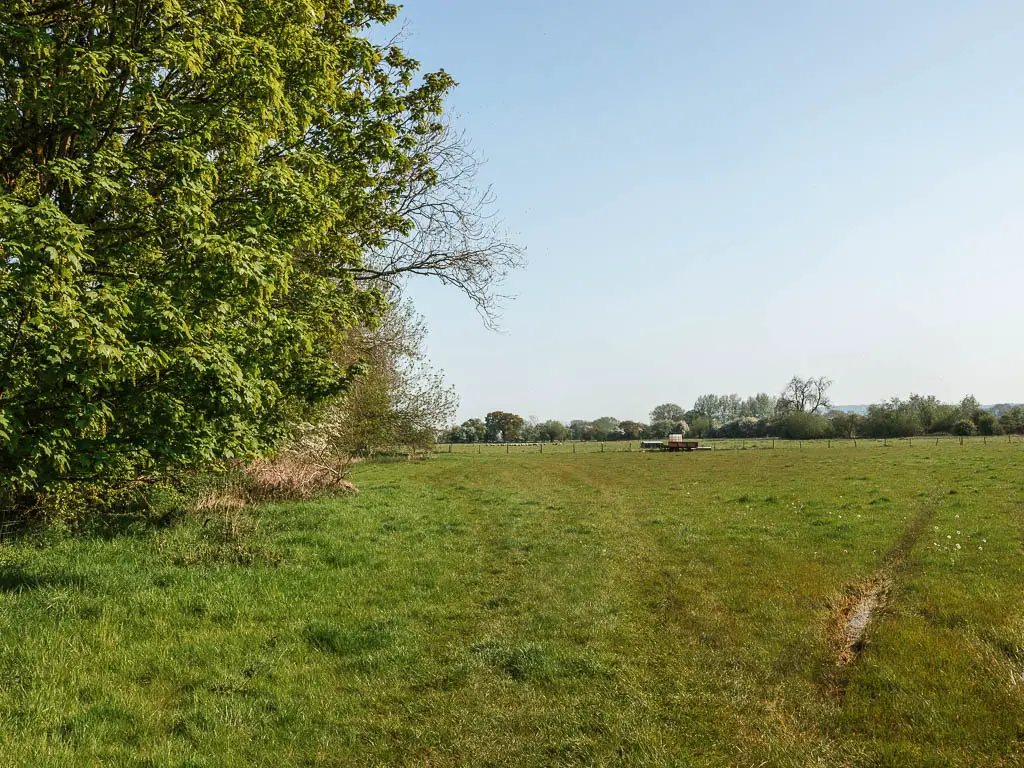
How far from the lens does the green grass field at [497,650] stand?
568 cm

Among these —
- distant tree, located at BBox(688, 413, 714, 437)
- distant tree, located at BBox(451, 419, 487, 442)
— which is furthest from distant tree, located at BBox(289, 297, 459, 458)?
distant tree, located at BBox(688, 413, 714, 437)

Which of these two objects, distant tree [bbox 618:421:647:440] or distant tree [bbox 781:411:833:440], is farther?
distant tree [bbox 618:421:647:440]

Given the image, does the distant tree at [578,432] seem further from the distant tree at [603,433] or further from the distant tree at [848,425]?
the distant tree at [848,425]

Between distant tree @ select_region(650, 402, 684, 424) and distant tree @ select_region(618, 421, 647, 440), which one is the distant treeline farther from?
distant tree @ select_region(650, 402, 684, 424)

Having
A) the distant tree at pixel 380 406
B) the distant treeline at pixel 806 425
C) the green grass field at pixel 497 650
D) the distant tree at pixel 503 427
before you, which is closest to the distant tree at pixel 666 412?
the distant treeline at pixel 806 425

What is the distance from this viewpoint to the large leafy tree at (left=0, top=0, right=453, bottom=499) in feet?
25.2


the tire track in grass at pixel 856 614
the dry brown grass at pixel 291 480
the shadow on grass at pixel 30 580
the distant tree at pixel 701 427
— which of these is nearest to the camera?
the tire track in grass at pixel 856 614

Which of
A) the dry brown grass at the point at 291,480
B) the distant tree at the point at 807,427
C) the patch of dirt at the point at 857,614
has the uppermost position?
the distant tree at the point at 807,427

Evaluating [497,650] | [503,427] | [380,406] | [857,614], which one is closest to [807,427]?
[503,427]

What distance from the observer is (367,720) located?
244 inches

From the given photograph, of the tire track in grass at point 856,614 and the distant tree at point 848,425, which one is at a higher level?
the distant tree at point 848,425

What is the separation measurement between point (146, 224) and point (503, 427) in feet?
409

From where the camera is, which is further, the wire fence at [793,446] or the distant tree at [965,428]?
the distant tree at [965,428]

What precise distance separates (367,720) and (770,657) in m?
5.18
